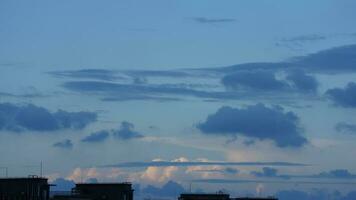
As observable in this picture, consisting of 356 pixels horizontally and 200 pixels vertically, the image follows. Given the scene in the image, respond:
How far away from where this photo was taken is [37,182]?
19575cm

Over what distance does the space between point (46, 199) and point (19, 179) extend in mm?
6786

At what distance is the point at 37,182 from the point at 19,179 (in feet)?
11.7

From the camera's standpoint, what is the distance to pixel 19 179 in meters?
195

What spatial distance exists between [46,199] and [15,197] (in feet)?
21.1

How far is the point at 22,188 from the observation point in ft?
640

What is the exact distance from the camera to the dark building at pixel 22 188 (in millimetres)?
194375

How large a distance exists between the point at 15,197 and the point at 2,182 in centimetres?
414

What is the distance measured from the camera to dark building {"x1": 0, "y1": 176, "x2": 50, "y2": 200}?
194m

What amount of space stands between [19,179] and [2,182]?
342 centimetres

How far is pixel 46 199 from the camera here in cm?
19700

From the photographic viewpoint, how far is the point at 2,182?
195m

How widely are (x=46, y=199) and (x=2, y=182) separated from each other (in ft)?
30.5
